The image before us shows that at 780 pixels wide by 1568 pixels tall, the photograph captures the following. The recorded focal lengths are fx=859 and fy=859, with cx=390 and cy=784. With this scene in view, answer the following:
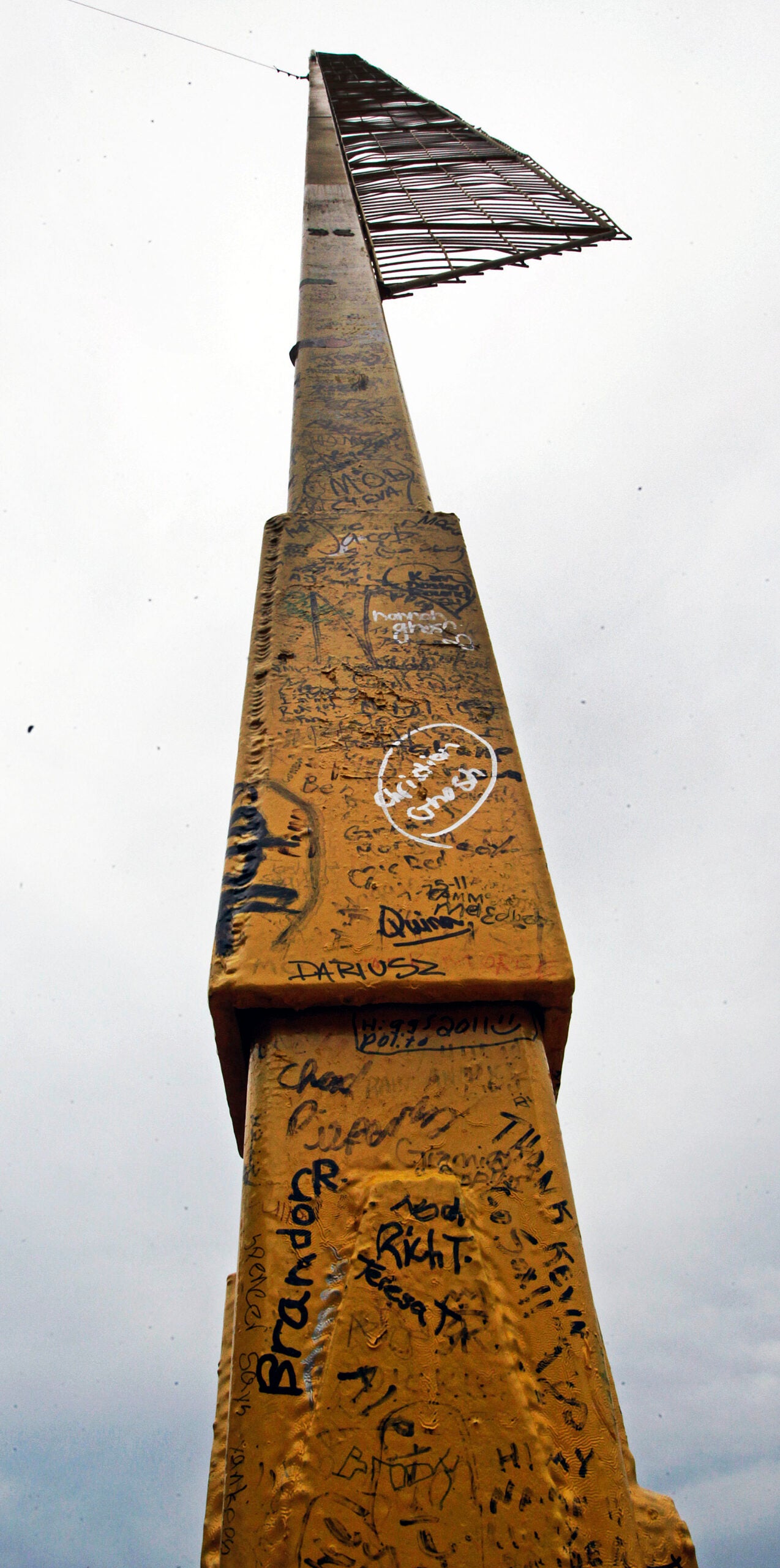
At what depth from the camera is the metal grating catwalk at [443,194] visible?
4547 mm

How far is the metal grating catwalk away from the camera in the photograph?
14.9 ft

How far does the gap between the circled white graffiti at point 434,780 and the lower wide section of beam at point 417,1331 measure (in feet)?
1.41

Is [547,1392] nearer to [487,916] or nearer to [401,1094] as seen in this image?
[401,1094]

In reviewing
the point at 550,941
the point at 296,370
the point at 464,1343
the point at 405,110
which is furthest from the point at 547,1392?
the point at 405,110

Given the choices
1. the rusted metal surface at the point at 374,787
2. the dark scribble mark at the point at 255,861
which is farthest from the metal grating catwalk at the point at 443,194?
the dark scribble mark at the point at 255,861

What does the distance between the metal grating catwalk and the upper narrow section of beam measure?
1.51 ft

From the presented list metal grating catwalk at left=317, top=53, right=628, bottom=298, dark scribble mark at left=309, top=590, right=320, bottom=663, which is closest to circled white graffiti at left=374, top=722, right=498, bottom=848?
dark scribble mark at left=309, top=590, right=320, bottom=663

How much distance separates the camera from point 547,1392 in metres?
1.15

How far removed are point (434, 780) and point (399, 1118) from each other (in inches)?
27.1

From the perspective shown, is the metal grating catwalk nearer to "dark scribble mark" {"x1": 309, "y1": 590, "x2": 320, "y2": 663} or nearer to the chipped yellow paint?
"dark scribble mark" {"x1": 309, "y1": 590, "x2": 320, "y2": 663}

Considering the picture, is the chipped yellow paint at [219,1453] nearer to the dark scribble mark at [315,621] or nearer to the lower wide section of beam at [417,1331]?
the lower wide section of beam at [417,1331]

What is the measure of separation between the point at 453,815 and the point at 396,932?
30 cm

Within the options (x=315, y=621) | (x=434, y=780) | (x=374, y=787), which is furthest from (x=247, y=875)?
(x=315, y=621)

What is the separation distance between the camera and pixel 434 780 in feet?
5.85
